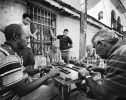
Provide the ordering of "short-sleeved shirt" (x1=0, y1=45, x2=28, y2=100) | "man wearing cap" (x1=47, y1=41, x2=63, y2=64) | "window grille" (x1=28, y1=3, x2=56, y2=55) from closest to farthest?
1. "short-sleeved shirt" (x1=0, y1=45, x2=28, y2=100)
2. "man wearing cap" (x1=47, y1=41, x2=63, y2=64)
3. "window grille" (x1=28, y1=3, x2=56, y2=55)

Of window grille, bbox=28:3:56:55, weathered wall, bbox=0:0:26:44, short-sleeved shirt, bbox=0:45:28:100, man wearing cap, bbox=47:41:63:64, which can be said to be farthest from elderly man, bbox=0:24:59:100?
window grille, bbox=28:3:56:55

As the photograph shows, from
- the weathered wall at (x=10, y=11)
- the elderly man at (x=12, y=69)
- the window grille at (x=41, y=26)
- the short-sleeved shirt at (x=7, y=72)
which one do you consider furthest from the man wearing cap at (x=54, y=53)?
the short-sleeved shirt at (x=7, y=72)

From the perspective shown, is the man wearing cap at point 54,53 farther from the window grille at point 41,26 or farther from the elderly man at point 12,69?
the elderly man at point 12,69

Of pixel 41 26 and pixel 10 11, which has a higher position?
pixel 10 11

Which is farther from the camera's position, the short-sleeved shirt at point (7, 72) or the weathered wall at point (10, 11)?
the weathered wall at point (10, 11)

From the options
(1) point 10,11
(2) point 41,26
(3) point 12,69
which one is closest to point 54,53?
(2) point 41,26

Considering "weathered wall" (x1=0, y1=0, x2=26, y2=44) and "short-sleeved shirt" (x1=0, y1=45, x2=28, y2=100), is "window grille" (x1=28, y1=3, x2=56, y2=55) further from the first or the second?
"short-sleeved shirt" (x1=0, y1=45, x2=28, y2=100)

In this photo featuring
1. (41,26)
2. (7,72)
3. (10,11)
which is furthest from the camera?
(41,26)

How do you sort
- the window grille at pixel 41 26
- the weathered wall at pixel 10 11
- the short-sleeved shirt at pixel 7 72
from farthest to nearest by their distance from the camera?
the window grille at pixel 41 26 < the weathered wall at pixel 10 11 < the short-sleeved shirt at pixel 7 72

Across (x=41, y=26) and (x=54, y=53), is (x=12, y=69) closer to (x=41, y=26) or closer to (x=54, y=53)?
(x=54, y=53)

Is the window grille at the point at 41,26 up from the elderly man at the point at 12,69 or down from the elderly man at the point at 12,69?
up

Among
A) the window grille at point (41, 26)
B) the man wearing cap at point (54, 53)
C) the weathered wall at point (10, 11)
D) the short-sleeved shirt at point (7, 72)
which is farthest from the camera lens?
the window grille at point (41, 26)

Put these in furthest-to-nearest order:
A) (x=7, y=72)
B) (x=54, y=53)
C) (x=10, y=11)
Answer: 1. (x=54, y=53)
2. (x=10, y=11)
3. (x=7, y=72)

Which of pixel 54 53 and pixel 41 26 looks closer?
pixel 54 53
